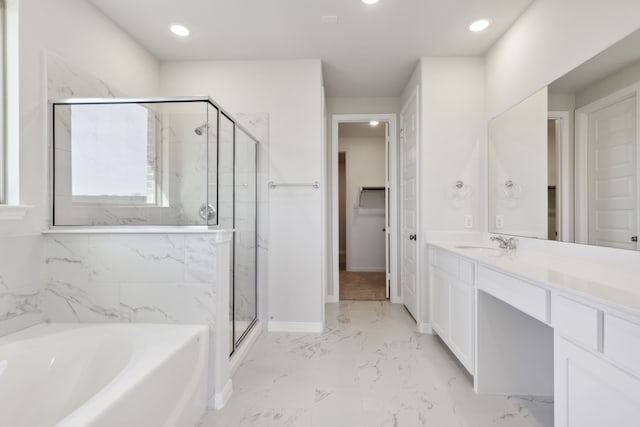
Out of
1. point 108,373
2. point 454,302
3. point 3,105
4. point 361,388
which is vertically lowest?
point 361,388

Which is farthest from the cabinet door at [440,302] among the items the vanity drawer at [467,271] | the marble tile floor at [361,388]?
the vanity drawer at [467,271]

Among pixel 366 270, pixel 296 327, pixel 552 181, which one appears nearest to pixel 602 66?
pixel 552 181

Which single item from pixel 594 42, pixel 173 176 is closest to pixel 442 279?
pixel 594 42

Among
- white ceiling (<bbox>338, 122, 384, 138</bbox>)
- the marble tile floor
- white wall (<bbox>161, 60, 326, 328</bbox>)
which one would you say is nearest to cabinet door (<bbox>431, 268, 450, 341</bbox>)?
the marble tile floor

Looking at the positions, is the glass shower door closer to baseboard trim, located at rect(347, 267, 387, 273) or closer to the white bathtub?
the white bathtub

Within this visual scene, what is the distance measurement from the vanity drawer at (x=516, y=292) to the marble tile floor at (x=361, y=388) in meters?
0.67

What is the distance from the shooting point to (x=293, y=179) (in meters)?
2.98

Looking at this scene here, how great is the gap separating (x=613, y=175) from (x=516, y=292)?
2.41 ft

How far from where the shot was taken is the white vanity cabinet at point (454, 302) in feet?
6.57

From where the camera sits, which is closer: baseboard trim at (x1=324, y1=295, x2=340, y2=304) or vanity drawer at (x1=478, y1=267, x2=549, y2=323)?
vanity drawer at (x1=478, y1=267, x2=549, y2=323)

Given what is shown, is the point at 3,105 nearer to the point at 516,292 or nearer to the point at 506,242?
the point at 516,292

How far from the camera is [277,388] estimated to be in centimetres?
197

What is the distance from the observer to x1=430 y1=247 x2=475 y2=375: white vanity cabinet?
2004 millimetres

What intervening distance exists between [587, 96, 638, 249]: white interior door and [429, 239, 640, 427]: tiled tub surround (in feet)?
0.33
